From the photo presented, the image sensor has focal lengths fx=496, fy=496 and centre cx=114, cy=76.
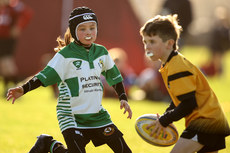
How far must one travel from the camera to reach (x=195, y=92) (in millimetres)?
4195

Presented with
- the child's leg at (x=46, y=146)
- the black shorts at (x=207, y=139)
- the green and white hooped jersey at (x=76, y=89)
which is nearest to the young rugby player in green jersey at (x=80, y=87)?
the green and white hooped jersey at (x=76, y=89)

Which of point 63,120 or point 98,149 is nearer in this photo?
point 63,120

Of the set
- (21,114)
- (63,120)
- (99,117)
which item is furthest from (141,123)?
(21,114)

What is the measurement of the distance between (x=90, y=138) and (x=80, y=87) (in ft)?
1.62

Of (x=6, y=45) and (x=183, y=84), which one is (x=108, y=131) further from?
(x=6, y=45)

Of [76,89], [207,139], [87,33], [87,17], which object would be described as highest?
[87,17]

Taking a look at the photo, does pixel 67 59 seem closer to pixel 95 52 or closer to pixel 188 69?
pixel 95 52

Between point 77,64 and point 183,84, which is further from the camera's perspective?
point 77,64

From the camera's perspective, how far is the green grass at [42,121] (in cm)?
605

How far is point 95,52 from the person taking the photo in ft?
15.6

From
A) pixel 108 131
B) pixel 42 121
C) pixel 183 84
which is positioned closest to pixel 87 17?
pixel 108 131

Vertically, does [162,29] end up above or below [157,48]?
above

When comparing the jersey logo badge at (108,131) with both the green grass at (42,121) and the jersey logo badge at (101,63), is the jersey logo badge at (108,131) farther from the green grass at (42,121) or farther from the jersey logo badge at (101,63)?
the green grass at (42,121)

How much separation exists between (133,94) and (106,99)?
0.98 meters
